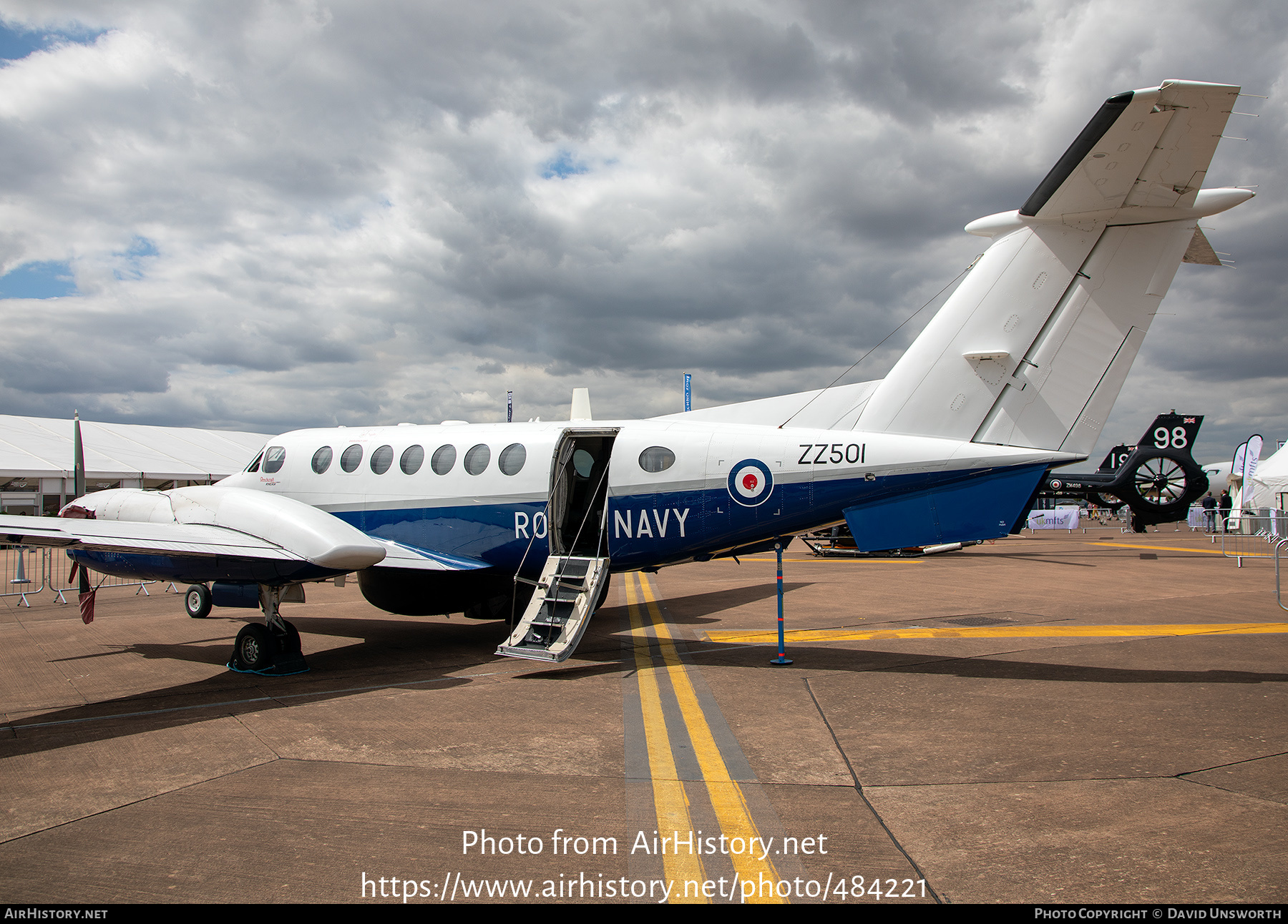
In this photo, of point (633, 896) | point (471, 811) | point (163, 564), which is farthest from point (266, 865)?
point (163, 564)

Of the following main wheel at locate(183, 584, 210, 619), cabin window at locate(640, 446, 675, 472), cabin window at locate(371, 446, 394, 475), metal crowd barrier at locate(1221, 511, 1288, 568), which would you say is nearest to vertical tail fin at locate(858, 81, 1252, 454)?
cabin window at locate(640, 446, 675, 472)

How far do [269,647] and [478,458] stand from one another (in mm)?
3744

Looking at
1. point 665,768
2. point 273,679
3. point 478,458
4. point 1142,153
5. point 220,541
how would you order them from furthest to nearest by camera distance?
point 478,458, point 220,541, point 273,679, point 1142,153, point 665,768

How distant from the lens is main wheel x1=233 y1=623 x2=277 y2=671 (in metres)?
9.54

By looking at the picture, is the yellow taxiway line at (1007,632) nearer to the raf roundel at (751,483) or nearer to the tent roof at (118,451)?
the raf roundel at (751,483)

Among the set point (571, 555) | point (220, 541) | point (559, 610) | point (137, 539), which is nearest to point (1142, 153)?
point (571, 555)

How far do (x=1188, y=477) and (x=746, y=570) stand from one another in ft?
84.8

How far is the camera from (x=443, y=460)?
443 inches

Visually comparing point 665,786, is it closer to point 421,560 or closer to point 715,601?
point 421,560

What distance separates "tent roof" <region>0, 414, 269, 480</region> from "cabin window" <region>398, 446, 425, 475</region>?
31.3m

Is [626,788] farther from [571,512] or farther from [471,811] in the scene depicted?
[571,512]

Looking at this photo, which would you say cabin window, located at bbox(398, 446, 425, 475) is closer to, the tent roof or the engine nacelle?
the engine nacelle

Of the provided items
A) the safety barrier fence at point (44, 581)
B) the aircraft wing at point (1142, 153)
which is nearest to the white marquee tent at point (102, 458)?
the safety barrier fence at point (44, 581)

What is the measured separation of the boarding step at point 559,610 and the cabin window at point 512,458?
1.42m
